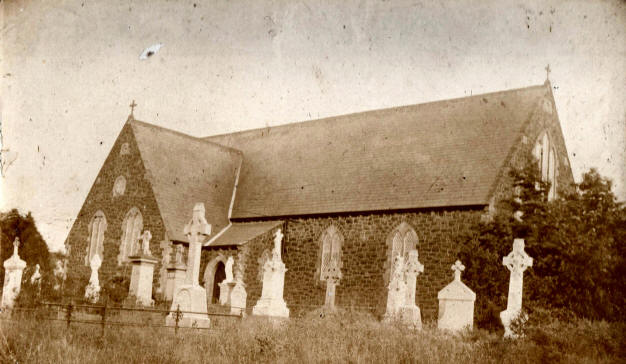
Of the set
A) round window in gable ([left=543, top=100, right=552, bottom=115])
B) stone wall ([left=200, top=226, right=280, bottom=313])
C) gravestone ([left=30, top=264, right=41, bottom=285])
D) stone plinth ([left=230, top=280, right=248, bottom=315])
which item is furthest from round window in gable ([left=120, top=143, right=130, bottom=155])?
round window in gable ([left=543, top=100, right=552, bottom=115])

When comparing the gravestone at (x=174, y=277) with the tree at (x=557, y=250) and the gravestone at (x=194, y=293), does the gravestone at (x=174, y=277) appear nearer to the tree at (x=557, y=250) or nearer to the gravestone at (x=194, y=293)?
the gravestone at (x=194, y=293)

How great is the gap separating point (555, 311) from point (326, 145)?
16.3 m

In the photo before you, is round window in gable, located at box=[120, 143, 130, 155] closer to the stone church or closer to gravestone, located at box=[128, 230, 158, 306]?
the stone church

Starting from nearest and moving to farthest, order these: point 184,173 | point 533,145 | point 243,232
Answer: point 533,145 → point 243,232 → point 184,173

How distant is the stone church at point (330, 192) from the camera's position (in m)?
26.7

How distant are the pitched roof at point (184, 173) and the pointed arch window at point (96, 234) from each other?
3761 mm

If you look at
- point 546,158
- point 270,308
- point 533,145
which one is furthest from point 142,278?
point 546,158

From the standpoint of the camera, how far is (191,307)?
18.0m

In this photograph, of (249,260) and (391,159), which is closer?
(249,260)

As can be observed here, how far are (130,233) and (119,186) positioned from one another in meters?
2.56

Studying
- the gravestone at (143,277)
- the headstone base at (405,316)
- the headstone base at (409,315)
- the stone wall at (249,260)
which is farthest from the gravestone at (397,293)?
the gravestone at (143,277)

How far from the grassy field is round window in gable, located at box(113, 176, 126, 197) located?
18.1 meters

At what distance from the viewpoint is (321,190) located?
3066cm

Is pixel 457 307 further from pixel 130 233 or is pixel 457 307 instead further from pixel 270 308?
pixel 130 233
